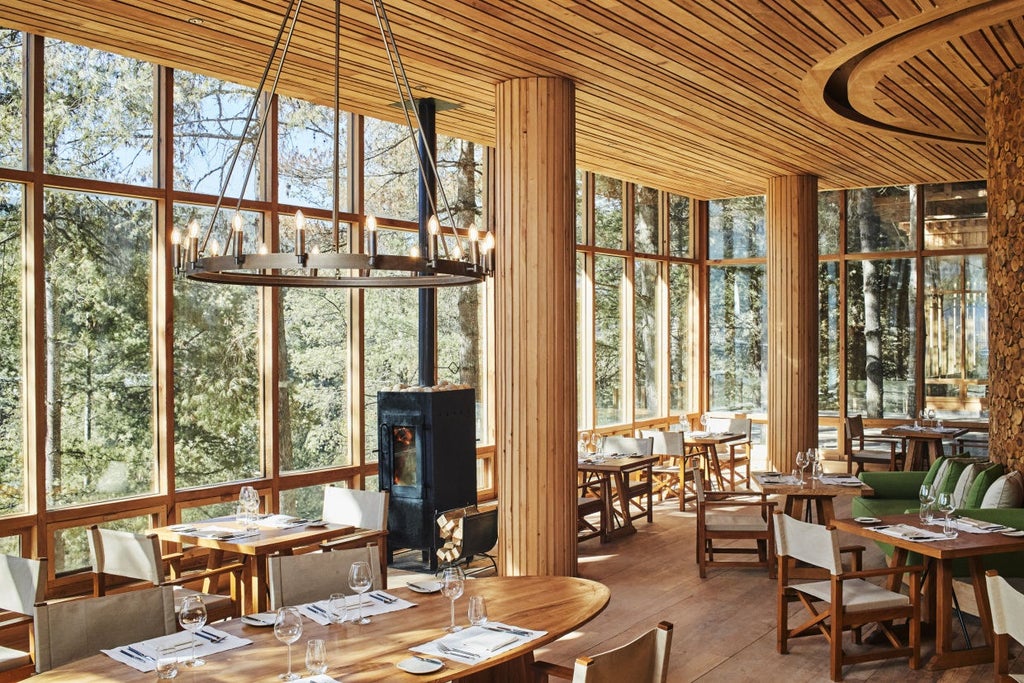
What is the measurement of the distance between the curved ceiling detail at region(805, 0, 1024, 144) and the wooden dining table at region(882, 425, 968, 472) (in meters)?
3.88

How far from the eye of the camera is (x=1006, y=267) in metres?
6.96

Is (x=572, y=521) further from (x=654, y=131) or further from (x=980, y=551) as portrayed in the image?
(x=654, y=131)

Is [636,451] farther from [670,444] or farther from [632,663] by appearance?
[632,663]

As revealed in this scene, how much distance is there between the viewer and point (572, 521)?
265 inches

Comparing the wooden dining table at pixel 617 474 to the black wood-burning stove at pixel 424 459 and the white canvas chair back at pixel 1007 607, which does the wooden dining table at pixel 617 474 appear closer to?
the black wood-burning stove at pixel 424 459

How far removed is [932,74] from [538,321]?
3.48 meters

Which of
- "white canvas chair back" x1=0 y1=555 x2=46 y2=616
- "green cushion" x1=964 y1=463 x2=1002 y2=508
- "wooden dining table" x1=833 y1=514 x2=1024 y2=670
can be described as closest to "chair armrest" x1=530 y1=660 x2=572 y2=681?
"white canvas chair back" x1=0 y1=555 x2=46 y2=616

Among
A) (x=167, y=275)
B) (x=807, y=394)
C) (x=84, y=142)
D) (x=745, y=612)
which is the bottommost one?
(x=745, y=612)

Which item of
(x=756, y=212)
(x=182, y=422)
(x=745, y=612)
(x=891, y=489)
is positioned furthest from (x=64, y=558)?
(x=756, y=212)

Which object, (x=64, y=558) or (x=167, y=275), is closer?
(x=64, y=558)

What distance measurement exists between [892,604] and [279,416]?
5081 millimetres

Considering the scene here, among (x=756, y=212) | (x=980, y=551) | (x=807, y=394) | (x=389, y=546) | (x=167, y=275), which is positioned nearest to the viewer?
A: (x=980, y=551)

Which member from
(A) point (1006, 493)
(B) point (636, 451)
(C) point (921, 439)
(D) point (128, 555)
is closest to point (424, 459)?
(D) point (128, 555)

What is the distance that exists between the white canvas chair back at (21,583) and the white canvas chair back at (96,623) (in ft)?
3.59
